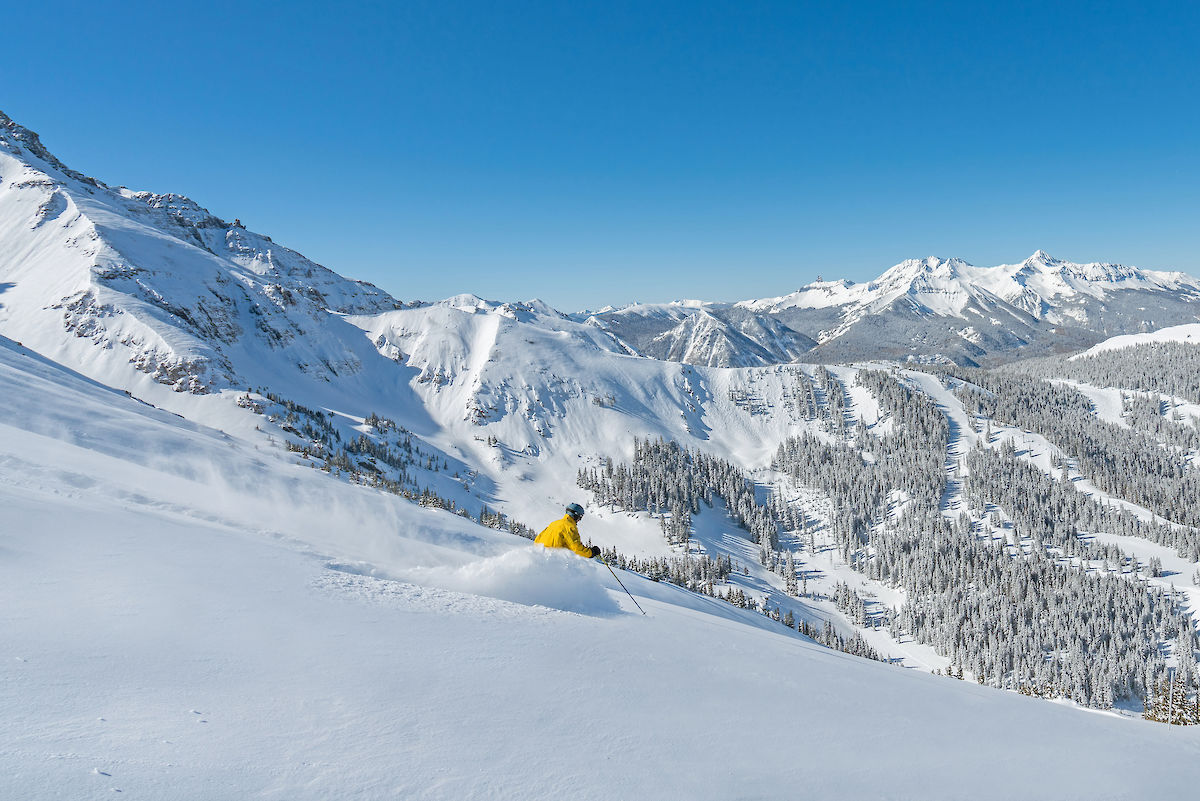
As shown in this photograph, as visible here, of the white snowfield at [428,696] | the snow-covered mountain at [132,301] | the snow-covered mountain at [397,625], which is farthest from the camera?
the snow-covered mountain at [132,301]

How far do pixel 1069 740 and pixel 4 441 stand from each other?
29.7 m

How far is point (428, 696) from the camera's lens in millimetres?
6426

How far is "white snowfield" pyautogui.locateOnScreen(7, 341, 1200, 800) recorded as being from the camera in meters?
4.80

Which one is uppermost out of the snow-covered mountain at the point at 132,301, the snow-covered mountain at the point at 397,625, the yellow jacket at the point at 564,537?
the snow-covered mountain at the point at 132,301

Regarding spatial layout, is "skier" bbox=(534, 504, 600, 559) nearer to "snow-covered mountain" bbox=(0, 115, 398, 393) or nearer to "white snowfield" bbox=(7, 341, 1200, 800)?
"white snowfield" bbox=(7, 341, 1200, 800)

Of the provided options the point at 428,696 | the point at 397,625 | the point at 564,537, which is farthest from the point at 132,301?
the point at 428,696

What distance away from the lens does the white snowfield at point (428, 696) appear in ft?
15.7

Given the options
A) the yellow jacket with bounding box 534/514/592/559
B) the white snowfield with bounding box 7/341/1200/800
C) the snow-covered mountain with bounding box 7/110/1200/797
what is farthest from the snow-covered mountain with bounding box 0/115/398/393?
the white snowfield with bounding box 7/341/1200/800

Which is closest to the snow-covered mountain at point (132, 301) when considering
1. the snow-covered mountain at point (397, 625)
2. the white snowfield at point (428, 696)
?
the snow-covered mountain at point (397, 625)

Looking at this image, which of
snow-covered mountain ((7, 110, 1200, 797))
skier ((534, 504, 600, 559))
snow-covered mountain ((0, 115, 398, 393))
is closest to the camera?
snow-covered mountain ((7, 110, 1200, 797))

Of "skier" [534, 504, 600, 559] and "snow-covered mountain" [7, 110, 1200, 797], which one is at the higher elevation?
"skier" [534, 504, 600, 559]

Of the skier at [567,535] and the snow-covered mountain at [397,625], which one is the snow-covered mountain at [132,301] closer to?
the snow-covered mountain at [397,625]

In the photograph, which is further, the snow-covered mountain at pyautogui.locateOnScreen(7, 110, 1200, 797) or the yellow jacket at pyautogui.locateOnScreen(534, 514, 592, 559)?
the yellow jacket at pyautogui.locateOnScreen(534, 514, 592, 559)

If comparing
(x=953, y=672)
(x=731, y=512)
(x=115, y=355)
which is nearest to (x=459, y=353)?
(x=115, y=355)
